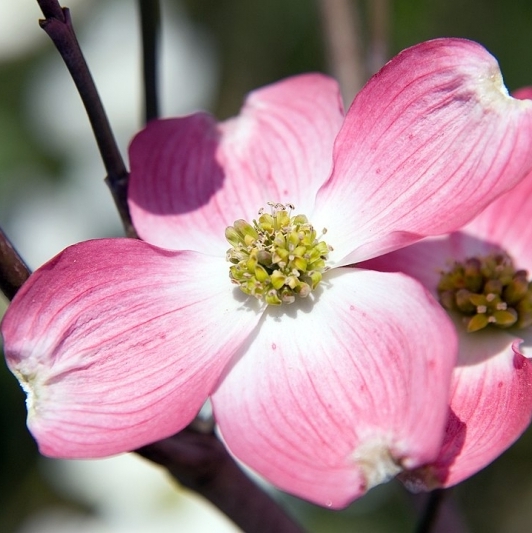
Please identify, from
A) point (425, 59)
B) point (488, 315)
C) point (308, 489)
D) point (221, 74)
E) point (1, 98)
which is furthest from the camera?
point (221, 74)

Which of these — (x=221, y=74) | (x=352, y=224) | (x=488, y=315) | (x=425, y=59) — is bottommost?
(x=221, y=74)

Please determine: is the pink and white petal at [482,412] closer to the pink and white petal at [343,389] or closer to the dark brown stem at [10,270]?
the pink and white petal at [343,389]

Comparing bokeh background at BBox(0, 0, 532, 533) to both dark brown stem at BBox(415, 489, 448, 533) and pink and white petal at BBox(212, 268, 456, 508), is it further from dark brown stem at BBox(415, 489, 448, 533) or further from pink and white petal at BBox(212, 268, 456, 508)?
pink and white petal at BBox(212, 268, 456, 508)

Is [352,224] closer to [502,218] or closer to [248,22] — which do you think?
[502,218]

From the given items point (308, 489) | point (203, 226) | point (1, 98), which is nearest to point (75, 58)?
point (203, 226)

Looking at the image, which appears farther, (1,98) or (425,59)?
(1,98)

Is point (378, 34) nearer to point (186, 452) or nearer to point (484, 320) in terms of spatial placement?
point (484, 320)

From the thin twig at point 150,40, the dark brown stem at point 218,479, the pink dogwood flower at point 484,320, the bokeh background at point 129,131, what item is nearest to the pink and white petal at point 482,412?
the pink dogwood flower at point 484,320

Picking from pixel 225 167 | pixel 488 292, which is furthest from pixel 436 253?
pixel 225 167

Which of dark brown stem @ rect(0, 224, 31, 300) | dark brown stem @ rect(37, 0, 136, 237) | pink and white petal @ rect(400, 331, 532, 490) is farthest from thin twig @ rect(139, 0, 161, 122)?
pink and white petal @ rect(400, 331, 532, 490)
